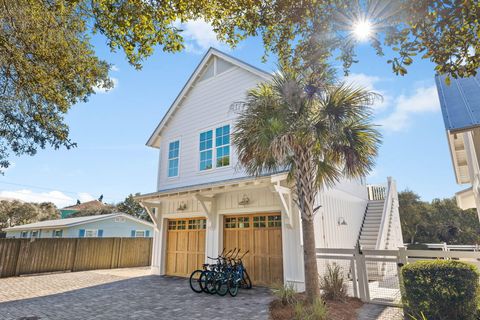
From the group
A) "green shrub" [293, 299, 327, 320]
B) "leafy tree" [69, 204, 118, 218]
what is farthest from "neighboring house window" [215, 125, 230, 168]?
"leafy tree" [69, 204, 118, 218]

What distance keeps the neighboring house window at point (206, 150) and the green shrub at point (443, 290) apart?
26.3ft

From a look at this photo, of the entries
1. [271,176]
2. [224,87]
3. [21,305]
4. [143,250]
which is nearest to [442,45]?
[271,176]

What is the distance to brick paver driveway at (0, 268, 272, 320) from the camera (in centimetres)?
610

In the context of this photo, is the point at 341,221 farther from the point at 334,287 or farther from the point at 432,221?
the point at 432,221

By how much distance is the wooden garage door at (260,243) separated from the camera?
891 centimetres

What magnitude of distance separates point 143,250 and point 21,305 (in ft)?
34.8

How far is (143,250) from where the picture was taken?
17469mm

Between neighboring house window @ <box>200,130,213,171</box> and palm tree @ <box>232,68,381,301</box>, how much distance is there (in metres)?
4.66

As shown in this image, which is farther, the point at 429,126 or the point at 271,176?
the point at 429,126

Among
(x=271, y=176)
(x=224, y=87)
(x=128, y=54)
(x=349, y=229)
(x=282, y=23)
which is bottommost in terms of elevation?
(x=349, y=229)

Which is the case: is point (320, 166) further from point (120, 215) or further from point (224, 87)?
point (120, 215)

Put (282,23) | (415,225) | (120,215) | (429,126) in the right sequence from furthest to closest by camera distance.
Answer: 1. (415,225)
2. (120,215)
3. (429,126)
4. (282,23)

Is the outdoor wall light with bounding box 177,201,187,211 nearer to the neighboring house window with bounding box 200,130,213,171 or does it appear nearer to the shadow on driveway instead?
the neighboring house window with bounding box 200,130,213,171

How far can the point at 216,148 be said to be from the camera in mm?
11289
